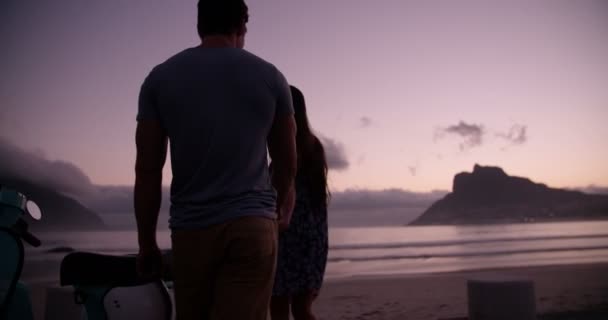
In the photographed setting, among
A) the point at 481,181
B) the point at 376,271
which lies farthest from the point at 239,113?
the point at 481,181

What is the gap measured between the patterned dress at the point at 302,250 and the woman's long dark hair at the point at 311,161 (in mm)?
43

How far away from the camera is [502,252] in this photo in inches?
894

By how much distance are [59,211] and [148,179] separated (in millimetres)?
45145

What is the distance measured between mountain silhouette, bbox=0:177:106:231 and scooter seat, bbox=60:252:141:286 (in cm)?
4188

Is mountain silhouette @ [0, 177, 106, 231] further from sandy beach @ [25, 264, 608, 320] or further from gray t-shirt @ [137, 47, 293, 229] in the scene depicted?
gray t-shirt @ [137, 47, 293, 229]

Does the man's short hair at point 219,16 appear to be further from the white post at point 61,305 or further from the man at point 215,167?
the white post at point 61,305

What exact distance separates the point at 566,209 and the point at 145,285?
8155cm

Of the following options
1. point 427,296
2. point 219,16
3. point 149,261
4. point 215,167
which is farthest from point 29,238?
point 427,296

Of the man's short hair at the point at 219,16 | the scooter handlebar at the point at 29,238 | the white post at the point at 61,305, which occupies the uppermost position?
the man's short hair at the point at 219,16

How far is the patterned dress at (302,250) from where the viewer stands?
3.32 m

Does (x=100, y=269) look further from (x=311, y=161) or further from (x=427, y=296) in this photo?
(x=427, y=296)

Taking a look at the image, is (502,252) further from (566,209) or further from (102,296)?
(566,209)

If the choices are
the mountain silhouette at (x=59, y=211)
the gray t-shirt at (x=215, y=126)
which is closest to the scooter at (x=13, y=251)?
the gray t-shirt at (x=215, y=126)

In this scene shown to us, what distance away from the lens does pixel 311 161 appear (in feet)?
10.9
